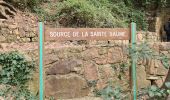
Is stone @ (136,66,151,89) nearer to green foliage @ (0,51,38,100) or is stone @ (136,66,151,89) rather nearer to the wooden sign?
the wooden sign

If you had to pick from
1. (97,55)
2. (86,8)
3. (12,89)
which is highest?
(86,8)

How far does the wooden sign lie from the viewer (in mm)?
5422

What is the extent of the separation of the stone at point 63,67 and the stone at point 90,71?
0.53 feet

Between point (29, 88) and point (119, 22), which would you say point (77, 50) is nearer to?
point (29, 88)

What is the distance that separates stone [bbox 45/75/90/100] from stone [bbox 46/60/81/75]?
9 centimetres

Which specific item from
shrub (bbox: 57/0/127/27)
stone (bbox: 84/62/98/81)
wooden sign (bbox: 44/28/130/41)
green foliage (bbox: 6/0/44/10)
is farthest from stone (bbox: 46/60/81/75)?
green foliage (bbox: 6/0/44/10)

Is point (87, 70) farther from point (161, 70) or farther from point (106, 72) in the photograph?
point (161, 70)

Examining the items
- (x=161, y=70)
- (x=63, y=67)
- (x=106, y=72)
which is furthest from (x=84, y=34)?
(x=161, y=70)

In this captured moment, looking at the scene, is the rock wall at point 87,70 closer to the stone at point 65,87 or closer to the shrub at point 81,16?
the stone at point 65,87

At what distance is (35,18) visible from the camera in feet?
35.9

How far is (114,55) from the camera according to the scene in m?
6.71

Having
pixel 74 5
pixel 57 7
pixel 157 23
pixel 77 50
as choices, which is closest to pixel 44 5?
pixel 57 7

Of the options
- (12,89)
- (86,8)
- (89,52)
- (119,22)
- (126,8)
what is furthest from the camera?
(126,8)

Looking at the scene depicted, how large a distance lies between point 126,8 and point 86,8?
10.7 ft
